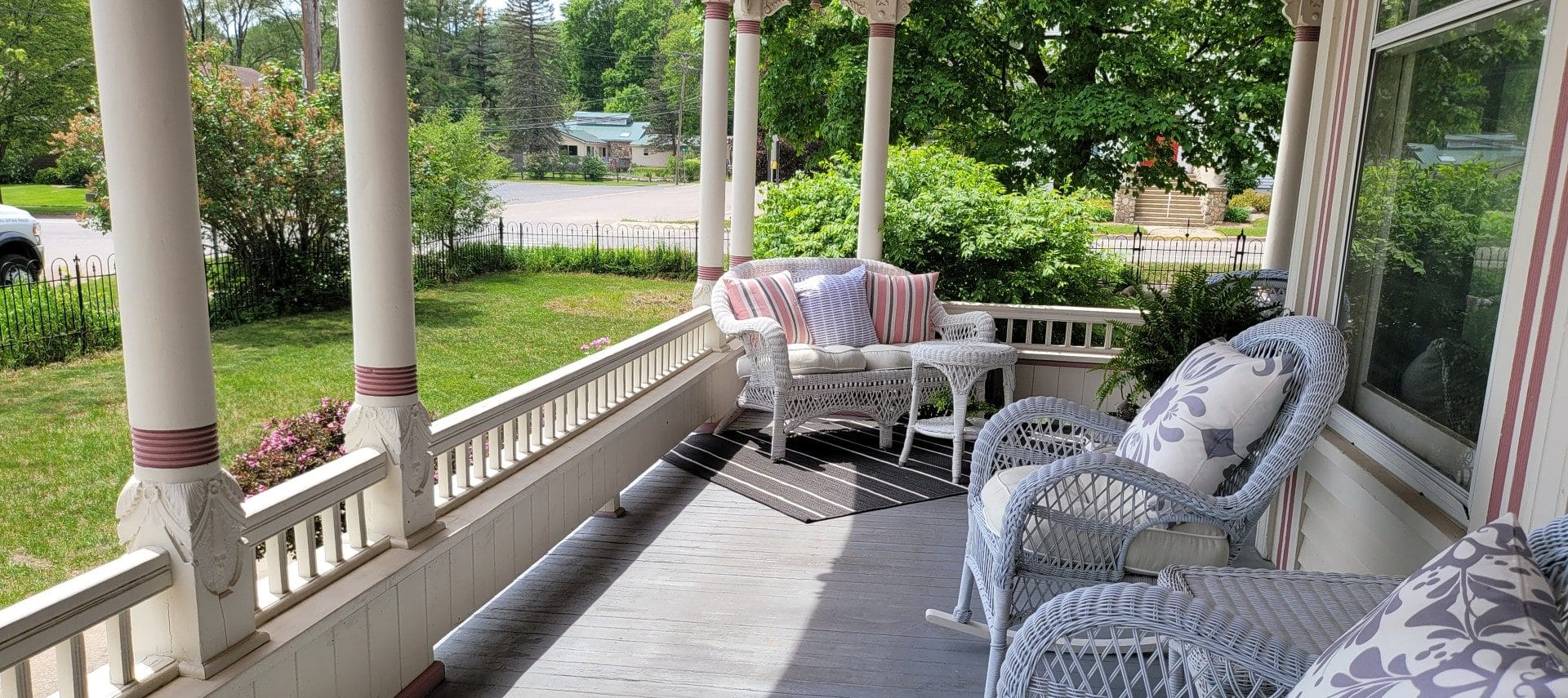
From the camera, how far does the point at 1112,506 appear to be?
253 centimetres

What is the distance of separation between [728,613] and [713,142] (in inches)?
115

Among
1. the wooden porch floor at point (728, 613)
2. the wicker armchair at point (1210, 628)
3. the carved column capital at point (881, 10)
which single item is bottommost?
the wooden porch floor at point (728, 613)

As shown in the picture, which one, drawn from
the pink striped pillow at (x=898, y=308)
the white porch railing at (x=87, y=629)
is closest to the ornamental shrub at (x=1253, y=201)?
the pink striped pillow at (x=898, y=308)

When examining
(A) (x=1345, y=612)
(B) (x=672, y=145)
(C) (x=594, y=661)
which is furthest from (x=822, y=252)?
(B) (x=672, y=145)

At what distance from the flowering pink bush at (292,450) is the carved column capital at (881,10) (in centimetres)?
353

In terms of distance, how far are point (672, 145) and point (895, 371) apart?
90.1 ft

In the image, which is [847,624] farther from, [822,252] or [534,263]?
[534,263]

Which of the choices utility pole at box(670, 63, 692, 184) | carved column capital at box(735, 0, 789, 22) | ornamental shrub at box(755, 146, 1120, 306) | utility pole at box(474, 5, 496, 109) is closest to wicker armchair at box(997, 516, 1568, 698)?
carved column capital at box(735, 0, 789, 22)

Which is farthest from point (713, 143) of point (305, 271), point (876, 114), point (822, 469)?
point (305, 271)

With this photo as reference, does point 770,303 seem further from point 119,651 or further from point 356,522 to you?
point 119,651

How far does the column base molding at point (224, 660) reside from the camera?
6.21ft

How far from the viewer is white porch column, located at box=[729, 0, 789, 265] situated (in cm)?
540

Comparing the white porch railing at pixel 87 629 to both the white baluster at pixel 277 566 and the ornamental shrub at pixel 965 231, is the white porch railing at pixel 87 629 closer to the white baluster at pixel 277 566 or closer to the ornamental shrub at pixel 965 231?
the white baluster at pixel 277 566

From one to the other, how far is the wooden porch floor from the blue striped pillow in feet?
4.06
